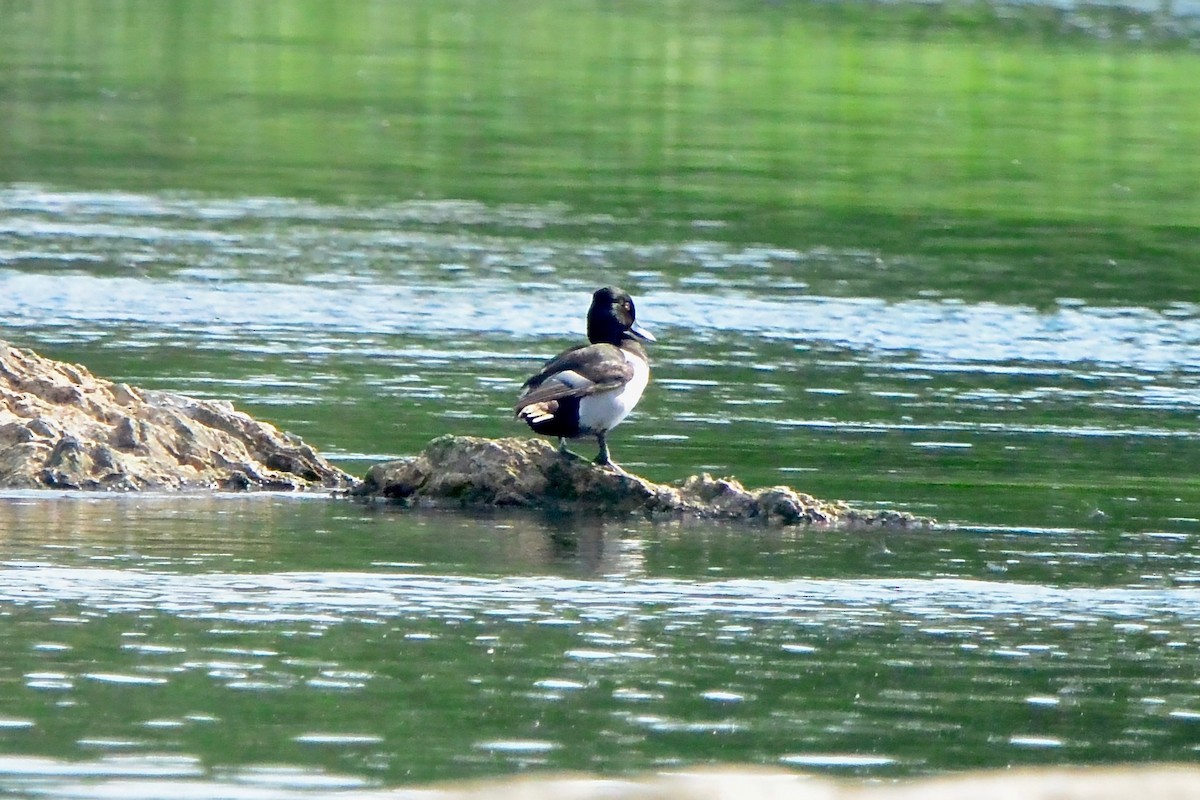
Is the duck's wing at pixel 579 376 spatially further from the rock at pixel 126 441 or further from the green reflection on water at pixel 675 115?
the green reflection on water at pixel 675 115

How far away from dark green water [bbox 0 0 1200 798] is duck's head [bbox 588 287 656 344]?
763mm

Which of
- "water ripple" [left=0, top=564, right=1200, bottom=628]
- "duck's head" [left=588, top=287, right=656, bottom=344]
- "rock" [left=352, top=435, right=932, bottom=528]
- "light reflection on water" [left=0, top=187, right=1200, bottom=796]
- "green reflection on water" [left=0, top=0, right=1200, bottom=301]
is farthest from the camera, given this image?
"green reflection on water" [left=0, top=0, right=1200, bottom=301]

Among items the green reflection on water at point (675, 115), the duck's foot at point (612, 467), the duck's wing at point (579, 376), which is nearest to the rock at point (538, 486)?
the duck's foot at point (612, 467)

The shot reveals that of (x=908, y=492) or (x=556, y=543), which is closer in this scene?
(x=556, y=543)

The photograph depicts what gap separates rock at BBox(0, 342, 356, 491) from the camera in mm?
13789

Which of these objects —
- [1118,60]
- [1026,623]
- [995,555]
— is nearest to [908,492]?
[995,555]

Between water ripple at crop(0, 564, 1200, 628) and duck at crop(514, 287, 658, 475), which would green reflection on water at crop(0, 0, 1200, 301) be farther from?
water ripple at crop(0, 564, 1200, 628)

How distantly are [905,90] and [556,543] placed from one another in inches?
1289

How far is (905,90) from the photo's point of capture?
44.7 metres

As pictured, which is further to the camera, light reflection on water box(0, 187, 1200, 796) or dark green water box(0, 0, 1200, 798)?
dark green water box(0, 0, 1200, 798)

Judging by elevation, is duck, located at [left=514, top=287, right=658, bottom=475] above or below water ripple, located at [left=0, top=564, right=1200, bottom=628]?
above

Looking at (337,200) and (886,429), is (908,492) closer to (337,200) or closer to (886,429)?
(886,429)

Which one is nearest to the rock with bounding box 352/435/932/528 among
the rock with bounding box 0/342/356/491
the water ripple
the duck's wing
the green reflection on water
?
the duck's wing

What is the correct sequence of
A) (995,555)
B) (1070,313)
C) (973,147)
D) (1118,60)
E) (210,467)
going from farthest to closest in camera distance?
(1118,60), (973,147), (1070,313), (210,467), (995,555)
